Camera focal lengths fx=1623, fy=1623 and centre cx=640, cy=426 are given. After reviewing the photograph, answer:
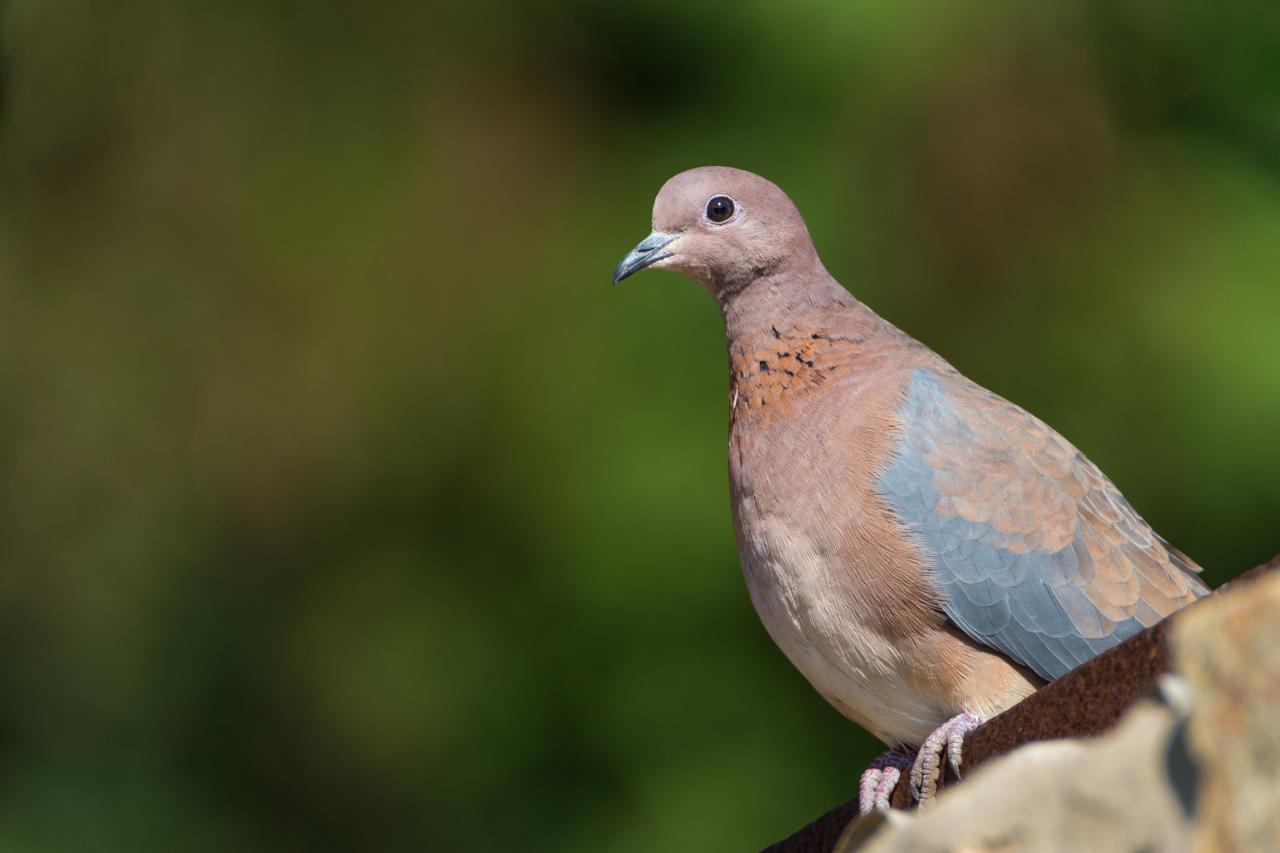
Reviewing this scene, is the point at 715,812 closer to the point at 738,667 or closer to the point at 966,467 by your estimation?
the point at 738,667

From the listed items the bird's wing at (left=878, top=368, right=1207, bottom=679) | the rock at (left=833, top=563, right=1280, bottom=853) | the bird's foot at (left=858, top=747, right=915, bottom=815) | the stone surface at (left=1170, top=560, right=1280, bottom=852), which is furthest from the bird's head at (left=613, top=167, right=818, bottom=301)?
the stone surface at (left=1170, top=560, right=1280, bottom=852)

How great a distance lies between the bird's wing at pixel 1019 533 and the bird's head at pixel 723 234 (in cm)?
47

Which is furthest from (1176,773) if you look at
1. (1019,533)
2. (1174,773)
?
(1019,533)

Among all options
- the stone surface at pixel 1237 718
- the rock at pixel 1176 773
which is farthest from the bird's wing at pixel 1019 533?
the stone surface at pixel 1237 718

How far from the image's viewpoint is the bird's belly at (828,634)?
2.98m

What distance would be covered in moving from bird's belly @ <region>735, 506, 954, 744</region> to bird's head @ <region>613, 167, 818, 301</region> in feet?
1.99

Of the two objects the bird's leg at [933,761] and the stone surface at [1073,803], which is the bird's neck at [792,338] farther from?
the stone surface at [1073,803]

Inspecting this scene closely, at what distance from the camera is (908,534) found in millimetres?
2998

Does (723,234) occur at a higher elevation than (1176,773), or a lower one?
higher

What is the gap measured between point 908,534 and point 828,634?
0.78 ft

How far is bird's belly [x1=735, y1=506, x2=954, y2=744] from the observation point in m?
2.98

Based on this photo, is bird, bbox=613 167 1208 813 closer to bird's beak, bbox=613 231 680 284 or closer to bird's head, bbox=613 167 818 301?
bird's head, bbox=613 167 818 301

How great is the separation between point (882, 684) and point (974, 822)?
155 cm

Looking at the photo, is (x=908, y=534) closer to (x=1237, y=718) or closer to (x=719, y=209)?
(x=719, y=209)
